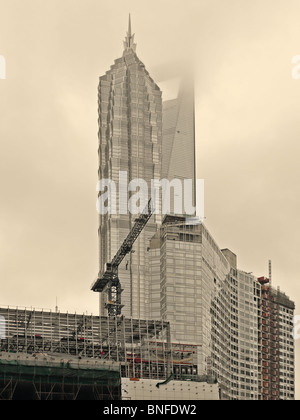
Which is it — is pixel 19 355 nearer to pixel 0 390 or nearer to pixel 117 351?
pixel 0 390

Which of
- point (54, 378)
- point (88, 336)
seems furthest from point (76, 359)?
point (88, 336)

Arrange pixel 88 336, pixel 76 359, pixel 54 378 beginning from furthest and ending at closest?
pixel 88 336, pixel 76 359, pixel 54 378

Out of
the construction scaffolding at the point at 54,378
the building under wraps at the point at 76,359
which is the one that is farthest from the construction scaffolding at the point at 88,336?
the construction scaffolding at the point at 54,378

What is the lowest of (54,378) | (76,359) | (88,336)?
(54,378)

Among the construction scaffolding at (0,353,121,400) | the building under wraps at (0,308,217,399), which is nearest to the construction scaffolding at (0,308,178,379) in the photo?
the building under wraps at (0,308,217,399)

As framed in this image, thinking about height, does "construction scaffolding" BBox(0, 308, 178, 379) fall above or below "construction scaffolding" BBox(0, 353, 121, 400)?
above

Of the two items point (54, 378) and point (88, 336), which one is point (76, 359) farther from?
point (88, 336)

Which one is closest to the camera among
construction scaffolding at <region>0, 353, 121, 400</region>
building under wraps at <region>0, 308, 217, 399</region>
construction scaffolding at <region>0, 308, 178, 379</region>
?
construction scaffolding at <region>0, 353, 121, 400</region>

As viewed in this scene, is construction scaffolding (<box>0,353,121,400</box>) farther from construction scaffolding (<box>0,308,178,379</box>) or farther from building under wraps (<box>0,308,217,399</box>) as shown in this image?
construction scaffolding (<box>0,308,178,379</box>)

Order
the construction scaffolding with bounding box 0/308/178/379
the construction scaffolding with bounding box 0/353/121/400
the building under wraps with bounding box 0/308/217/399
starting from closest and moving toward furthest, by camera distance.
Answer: the construction scaffolding with bounding box 0/353/121/400 < the building under wraps with bounding box 0/308/217/399 < the construction scaffolding with bounding box 0/308/178/379

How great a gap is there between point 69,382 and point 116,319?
25.3 m
